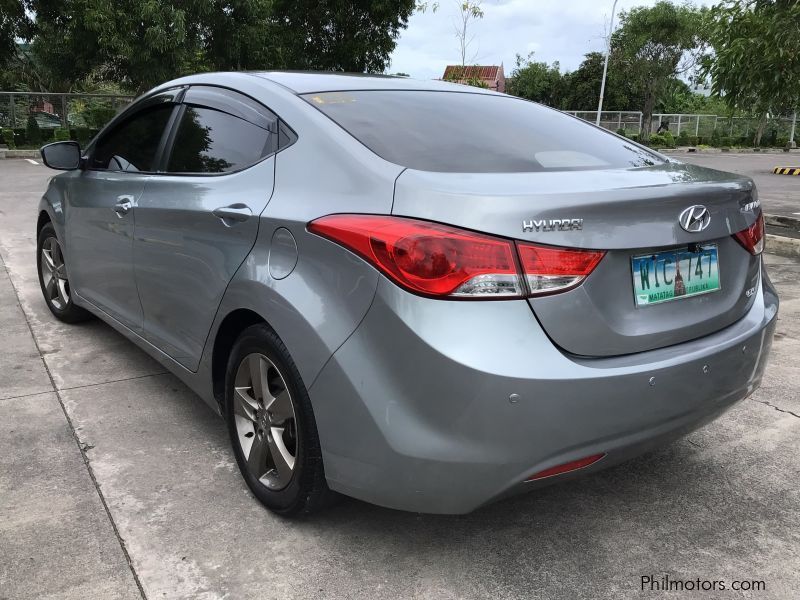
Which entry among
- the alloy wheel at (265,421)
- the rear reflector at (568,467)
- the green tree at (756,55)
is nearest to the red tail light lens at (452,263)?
the rear reflector at (568,467)

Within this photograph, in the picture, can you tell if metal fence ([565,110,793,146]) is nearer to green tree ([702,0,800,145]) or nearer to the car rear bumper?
green tree ([702,0,800,145])

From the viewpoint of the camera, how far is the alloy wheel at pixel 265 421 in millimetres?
2367

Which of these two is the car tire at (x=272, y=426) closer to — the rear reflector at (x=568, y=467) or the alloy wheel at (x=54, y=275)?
the rear reflector at (x=568, y=467)

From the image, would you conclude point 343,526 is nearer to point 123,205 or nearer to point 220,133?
point 220,133

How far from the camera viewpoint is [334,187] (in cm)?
214

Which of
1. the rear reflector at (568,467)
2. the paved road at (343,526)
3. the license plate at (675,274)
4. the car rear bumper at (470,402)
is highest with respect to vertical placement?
the license plate at (675,274)

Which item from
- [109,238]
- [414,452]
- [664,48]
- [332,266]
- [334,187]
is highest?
[664,48]

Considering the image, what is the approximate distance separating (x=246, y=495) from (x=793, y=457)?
7.47 ft

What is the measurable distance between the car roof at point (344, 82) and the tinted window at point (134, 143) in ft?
2.14

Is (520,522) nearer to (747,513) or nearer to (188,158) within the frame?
(747,513)

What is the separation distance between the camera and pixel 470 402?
1.83m

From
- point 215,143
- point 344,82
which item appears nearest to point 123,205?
point 215,143

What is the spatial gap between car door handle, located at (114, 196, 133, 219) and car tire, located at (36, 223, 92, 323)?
120 cm

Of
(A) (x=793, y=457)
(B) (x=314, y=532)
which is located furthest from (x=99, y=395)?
(A) (x=793, y=457)
